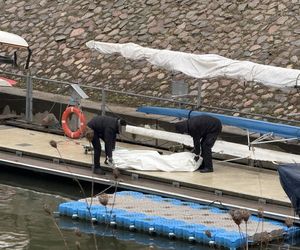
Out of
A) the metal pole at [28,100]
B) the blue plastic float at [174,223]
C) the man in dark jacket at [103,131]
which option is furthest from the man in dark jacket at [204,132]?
the metal pole at [28,100]

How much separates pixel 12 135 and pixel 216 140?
567 cm

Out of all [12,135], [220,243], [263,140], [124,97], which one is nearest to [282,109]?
[263,140]

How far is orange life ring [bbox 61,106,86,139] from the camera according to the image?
23.0m

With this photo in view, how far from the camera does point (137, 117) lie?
23.8 m

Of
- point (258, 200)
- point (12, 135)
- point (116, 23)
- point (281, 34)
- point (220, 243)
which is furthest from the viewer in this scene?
point (116, 23)

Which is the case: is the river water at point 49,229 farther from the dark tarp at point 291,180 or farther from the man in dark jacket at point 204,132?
the dark tarp at point 291,180

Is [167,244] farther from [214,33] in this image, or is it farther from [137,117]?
[214,33]

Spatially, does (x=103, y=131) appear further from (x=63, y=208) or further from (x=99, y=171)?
(x=63, y=208)

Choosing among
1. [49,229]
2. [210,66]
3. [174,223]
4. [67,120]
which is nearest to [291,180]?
[174,223]

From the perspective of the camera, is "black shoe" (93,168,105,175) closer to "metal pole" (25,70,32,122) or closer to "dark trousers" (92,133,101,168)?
"dark trousers" (92,133,101,168)

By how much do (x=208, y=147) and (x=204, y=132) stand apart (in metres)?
0.34

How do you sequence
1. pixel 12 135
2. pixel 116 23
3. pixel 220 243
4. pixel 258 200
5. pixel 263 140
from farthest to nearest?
pixel 116 23
pixel 12 135
pixel 263 140
pixel 258 200
pixel 220 243

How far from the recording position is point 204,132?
66.0ft

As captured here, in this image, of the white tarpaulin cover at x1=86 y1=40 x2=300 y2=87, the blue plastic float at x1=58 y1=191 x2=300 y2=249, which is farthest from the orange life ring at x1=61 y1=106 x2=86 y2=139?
the blue plastic float at x1=58 y1=191 x2=300 y2=249
